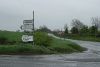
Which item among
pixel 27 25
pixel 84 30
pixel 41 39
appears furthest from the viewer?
pixel 84 30

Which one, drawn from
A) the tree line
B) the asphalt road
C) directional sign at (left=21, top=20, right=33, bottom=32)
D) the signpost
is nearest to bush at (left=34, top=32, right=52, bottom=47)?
the signpost

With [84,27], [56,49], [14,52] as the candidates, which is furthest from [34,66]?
[84,27]

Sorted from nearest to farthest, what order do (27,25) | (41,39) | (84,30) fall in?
1. (27,25)
2. (41,39)
3. (84,30)

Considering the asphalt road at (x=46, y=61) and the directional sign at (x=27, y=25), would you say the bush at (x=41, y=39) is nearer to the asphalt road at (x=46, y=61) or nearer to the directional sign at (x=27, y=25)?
the directional sign at (x=27, y=25)

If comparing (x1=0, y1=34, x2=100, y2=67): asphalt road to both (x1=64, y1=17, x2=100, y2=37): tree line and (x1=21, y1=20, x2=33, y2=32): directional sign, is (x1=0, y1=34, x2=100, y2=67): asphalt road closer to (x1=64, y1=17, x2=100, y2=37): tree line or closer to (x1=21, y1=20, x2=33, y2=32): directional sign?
(x1=21, y1=20, x2=33, y2=32): directional sign

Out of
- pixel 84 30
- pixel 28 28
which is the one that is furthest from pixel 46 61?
pixel 84 30


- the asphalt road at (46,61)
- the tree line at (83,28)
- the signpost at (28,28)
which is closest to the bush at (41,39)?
the signpost at (28,28)

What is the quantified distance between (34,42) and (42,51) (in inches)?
240

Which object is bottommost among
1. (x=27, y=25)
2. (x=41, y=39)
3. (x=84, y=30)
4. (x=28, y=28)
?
(x=41, y=39)

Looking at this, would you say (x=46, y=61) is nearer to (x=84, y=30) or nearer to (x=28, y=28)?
(x=28, y=28)

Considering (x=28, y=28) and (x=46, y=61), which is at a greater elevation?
(x=28, y=28)

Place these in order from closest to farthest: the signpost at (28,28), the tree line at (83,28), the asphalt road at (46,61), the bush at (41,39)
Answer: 1. the asphalt road at (46,61)
2. the signpost at (28,28)
3. the bush at (41,39)
4. the tree line at (83,28)

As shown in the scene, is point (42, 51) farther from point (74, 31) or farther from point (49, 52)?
point (74, 31)

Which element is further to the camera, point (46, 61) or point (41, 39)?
point (41, 39)
